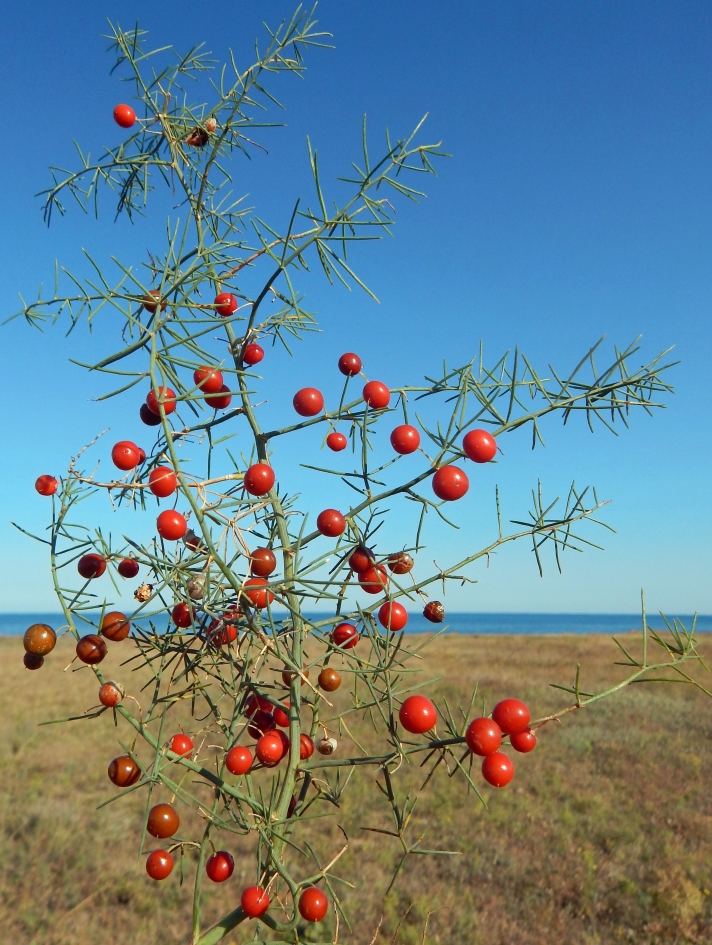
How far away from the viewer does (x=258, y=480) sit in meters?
1.08

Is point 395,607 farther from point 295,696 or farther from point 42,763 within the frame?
point 42,763

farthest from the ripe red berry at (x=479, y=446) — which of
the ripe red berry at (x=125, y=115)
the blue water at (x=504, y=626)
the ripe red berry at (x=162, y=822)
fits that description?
the blue water at (x=504, y=626)

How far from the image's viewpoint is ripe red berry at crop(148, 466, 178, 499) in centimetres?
105

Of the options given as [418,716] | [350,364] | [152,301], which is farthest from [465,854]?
[152,301]

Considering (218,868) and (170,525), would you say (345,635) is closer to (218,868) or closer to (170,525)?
(170,525)

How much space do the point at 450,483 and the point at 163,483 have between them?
488 mm

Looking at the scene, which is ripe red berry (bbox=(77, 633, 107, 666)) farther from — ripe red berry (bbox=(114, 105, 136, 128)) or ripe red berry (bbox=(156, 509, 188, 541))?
ripe red berry (bbox=(114, 105, 136, 128))

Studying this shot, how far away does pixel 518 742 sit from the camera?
1.14 metres

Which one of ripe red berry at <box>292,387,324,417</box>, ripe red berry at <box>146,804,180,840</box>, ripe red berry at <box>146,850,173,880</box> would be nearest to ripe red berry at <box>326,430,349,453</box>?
ripe red berry at <box>292,387,324,417</box>

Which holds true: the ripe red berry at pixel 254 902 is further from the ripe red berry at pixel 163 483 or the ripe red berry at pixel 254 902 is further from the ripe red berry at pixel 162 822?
the ripe red berry at pixel 163 483

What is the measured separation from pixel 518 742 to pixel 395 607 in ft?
1.09

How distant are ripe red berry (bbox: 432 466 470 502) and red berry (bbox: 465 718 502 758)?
1.33 feet

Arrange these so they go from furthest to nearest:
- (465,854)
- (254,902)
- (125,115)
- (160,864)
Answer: (465,854), (125,115), (160,864), (254,902)

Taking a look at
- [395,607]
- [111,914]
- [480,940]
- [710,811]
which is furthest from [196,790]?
[395,607]
